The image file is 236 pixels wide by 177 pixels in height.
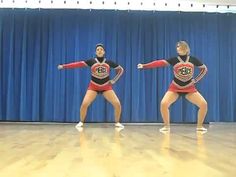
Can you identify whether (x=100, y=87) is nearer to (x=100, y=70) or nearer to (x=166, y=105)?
(x=100, y=70)

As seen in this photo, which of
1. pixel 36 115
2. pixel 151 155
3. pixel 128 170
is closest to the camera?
pixel 128 170

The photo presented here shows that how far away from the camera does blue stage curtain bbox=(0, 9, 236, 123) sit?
8.25 meters

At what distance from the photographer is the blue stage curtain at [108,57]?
8.25m

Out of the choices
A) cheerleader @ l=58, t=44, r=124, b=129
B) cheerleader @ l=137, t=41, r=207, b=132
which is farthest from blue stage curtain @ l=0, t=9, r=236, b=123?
cheerleader @ l=137, t=41, r=207, b=132

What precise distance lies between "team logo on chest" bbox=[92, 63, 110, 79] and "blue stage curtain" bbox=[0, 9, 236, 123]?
1.88m

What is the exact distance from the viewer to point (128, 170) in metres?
1.76

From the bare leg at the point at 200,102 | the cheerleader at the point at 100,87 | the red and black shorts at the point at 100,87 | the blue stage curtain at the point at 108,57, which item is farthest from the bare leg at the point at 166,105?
the blue stage curtain at the point at 108,57

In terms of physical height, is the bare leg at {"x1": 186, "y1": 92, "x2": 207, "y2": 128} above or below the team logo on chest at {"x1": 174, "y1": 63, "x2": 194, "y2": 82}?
below

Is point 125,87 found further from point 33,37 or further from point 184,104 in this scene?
point 33,37

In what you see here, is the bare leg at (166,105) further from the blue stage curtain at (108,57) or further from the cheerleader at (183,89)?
the blue stage curtain at (108,57)

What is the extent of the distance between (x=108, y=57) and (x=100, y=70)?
2011 millimetres

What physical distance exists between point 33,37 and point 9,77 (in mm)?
913

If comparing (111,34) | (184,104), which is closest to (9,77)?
(111,34)

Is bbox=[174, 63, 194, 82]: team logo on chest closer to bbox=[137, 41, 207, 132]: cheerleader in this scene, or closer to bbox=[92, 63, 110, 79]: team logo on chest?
bbox=[137, 41, 207, 132]: cheerleader
